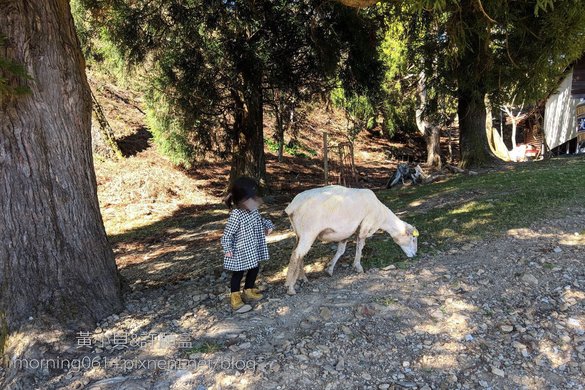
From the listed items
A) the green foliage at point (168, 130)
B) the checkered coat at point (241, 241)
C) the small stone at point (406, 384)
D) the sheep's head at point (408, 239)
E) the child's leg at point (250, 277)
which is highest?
the green foliage at point (168, 130)

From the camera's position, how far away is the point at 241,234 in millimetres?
4672

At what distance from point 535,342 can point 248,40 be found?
9131mm

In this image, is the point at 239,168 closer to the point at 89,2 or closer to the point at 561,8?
the point at 89,2

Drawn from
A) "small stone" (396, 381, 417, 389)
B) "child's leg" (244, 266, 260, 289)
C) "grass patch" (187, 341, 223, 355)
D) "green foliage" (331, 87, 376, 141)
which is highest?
"green foliage" (331, 87, 376, 141)

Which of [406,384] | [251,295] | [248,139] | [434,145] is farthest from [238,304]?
[434,145]

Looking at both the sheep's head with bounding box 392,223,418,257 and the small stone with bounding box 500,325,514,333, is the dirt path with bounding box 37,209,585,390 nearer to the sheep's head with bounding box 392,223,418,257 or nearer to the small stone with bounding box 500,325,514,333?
the small stone with bounding box 500,325,514,333

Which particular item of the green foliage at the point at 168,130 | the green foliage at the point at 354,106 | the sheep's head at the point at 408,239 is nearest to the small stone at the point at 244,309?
the sheep's head at the point at 408,239

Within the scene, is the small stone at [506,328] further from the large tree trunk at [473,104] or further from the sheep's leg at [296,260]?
the large tree trunk at [473,104]

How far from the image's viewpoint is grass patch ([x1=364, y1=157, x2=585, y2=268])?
6.11 meters

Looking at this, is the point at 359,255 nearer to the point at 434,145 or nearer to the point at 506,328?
the point at 506,328

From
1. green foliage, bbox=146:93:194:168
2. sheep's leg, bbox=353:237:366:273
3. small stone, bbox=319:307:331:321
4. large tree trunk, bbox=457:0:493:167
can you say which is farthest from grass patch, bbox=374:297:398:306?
green foliage, bbox=146:93:194:168

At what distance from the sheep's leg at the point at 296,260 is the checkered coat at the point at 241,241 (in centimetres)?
40

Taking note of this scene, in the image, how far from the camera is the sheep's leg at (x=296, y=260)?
15.6ft

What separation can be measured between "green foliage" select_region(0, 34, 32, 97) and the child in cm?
221
